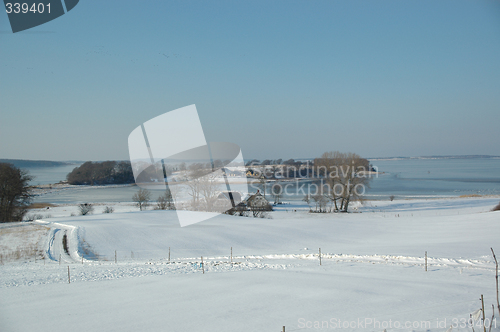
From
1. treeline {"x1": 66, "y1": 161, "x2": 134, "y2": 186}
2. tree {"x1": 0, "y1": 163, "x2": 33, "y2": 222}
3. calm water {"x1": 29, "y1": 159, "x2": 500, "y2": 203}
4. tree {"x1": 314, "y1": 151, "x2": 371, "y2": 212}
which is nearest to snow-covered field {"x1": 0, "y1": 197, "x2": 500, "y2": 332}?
tree {"x1": 0, "y1": 163, "x2": 33, "y2": 222}

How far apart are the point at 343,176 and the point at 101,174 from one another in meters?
61.2

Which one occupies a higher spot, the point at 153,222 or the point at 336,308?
the point at 336,308

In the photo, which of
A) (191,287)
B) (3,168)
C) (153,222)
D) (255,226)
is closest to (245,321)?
(191,287)

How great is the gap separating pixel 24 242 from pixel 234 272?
15.7 meters

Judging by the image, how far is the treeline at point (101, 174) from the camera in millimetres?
72625

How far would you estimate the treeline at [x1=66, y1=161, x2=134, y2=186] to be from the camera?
72625mm

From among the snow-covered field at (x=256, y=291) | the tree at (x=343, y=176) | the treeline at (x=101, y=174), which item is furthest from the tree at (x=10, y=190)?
the treeline at (x=101, y=174)

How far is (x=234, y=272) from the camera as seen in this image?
953 centimetres

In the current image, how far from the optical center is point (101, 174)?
239 feet

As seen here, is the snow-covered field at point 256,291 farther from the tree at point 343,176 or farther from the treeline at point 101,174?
the treeline at point 101,174

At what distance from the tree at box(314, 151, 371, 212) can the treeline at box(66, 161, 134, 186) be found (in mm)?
51762

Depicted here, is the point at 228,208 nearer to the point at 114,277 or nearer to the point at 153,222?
the point at 153,222

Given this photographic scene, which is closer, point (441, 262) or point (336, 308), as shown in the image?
point (336, 308)

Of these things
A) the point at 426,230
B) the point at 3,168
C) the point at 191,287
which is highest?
the point at 3,168
